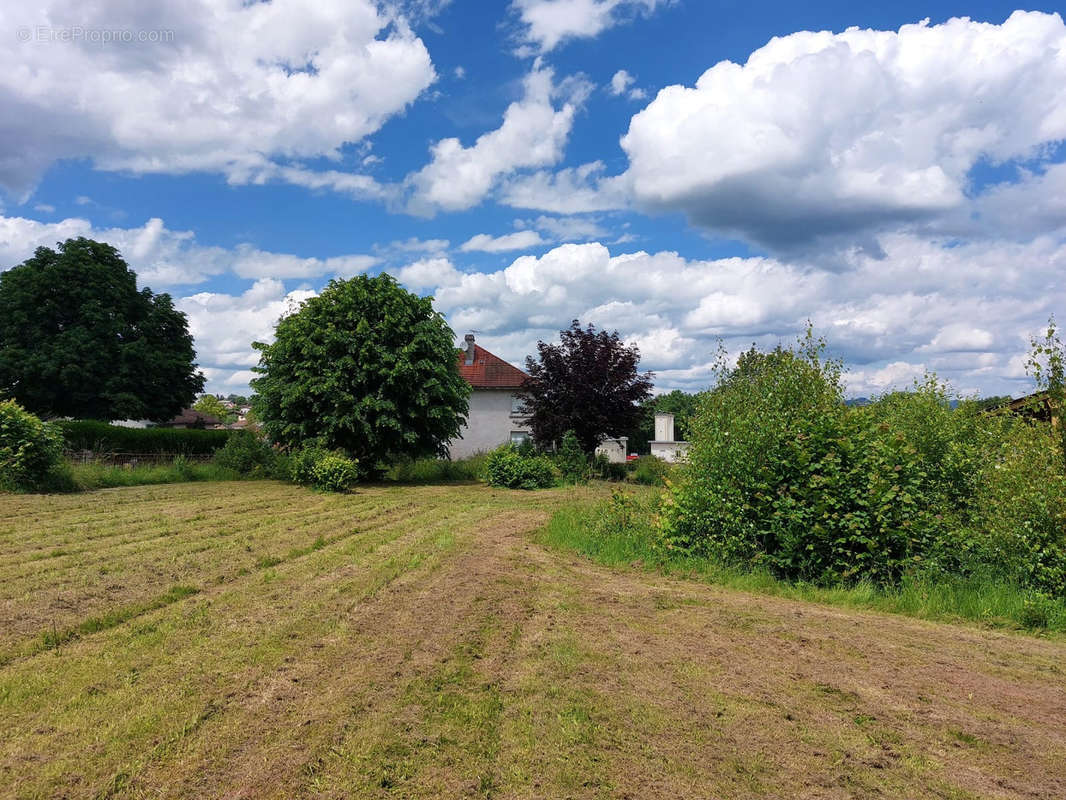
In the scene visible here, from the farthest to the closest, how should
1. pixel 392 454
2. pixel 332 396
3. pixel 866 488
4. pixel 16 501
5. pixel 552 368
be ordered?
pixel 552 368 → pixel 392 454 → pixel 332 396 → pixel 16 501 → pixel 866 488

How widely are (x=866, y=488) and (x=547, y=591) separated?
13.8ft

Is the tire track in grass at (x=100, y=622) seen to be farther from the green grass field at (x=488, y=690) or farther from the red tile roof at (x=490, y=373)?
the red tile roof at (x=490, y=373)

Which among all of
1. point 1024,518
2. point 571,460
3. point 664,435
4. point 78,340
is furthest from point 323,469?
point 664,435

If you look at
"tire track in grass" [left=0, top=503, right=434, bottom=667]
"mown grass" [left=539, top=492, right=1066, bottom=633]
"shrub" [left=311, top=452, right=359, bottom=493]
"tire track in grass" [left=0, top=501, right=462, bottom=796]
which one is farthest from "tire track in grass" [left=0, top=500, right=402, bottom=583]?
"mown grass" [left=539, top=492, right=1066, bottom=633]

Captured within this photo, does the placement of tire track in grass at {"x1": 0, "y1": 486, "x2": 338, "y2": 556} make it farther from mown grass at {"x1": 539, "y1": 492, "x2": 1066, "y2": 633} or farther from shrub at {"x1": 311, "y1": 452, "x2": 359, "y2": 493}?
mown grass at {"x1": 539, "y1": 492, "x2": 1066, "y2": 633}

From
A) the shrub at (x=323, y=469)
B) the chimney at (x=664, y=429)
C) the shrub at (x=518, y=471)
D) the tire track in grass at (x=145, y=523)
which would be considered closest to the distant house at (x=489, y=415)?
the chimney at (x=664, y=429)

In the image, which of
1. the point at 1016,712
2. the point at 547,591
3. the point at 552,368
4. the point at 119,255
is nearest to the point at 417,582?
the point at 547,591

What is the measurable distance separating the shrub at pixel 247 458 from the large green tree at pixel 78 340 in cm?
1720

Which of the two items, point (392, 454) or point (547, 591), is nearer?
point (547, 591)

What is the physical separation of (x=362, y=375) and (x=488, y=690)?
64.2 feet

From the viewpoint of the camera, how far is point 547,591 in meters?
7.50

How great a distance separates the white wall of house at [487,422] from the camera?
4203 cm

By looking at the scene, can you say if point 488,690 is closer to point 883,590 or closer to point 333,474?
point 883,590

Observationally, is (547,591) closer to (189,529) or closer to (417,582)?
(417,582)
